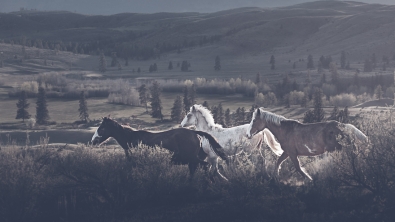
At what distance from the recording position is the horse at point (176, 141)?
13578mm

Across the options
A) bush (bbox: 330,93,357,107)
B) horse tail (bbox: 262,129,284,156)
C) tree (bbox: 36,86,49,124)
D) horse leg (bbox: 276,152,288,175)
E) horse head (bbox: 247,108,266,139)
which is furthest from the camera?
bush (bbox: 330,93,357,107)

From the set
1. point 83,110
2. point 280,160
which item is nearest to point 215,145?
point 280,160

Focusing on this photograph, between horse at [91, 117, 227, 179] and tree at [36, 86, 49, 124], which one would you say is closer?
horse at [91, 117, 227, 179]

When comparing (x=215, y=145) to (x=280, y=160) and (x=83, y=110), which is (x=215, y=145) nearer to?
(x=280, y=160)

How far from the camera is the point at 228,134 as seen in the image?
14906 millimetres

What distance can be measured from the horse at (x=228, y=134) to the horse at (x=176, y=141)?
15.6 inches

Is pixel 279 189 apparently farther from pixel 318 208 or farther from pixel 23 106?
pixel 23 106

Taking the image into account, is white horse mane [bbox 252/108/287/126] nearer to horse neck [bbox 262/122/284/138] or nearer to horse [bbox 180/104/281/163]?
horse neck [bbox 262/122/284/138]

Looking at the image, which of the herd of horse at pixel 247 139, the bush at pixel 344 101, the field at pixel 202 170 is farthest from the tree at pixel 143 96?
the herd of horse at pixel 247 139

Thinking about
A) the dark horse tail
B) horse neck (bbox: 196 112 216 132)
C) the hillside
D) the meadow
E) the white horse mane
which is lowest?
the meadow

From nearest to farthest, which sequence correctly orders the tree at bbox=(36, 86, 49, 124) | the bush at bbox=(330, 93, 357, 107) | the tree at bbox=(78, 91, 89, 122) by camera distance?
the tree at bbox=(36, 86, 49, 124)
the tree at bbox=(78, 91, 89, 122)
the bush at bbox=(330, 93, 357, 107)

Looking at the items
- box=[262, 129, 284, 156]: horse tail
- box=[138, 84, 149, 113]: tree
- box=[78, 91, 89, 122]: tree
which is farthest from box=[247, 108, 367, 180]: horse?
box=[138, 84, 149, 113]: tree

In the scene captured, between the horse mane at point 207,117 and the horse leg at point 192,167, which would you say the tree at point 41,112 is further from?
the horse leg at point 192,167

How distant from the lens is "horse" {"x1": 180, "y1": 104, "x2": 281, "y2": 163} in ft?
46.5
